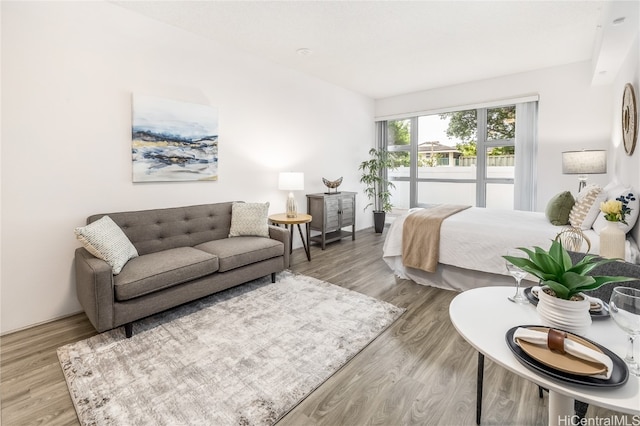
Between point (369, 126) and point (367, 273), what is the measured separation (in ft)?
11.6

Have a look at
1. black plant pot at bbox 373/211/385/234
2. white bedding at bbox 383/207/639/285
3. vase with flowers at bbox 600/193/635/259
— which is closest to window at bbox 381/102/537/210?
black plant pot at bbox 373/211/385/234

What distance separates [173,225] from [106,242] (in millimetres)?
782

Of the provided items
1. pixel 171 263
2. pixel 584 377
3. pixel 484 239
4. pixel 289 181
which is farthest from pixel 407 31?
pixel 584 377

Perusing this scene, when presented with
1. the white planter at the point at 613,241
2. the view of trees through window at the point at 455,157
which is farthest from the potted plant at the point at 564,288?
the view of trees through window at the point at 455,157

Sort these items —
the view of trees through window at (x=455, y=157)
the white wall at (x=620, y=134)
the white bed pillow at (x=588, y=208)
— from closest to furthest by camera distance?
the white wall at (x=620, y=134) < the white bed pillow at (x=588, y=208) < the view of trees through window at (x=455, y=157)

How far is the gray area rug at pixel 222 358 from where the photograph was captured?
1629mm

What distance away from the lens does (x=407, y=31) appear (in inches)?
132

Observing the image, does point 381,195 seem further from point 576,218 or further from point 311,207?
point 576,218

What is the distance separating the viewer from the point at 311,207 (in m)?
4.96

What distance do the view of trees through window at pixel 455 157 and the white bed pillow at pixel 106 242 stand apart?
5032mm

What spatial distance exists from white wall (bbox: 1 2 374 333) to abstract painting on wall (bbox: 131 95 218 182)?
9cm

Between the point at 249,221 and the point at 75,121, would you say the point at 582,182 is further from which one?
the point at 75,121

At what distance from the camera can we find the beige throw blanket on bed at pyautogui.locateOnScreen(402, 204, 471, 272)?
3.23 m

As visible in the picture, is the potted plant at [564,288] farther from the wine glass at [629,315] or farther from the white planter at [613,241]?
the white planter at [613,241]
